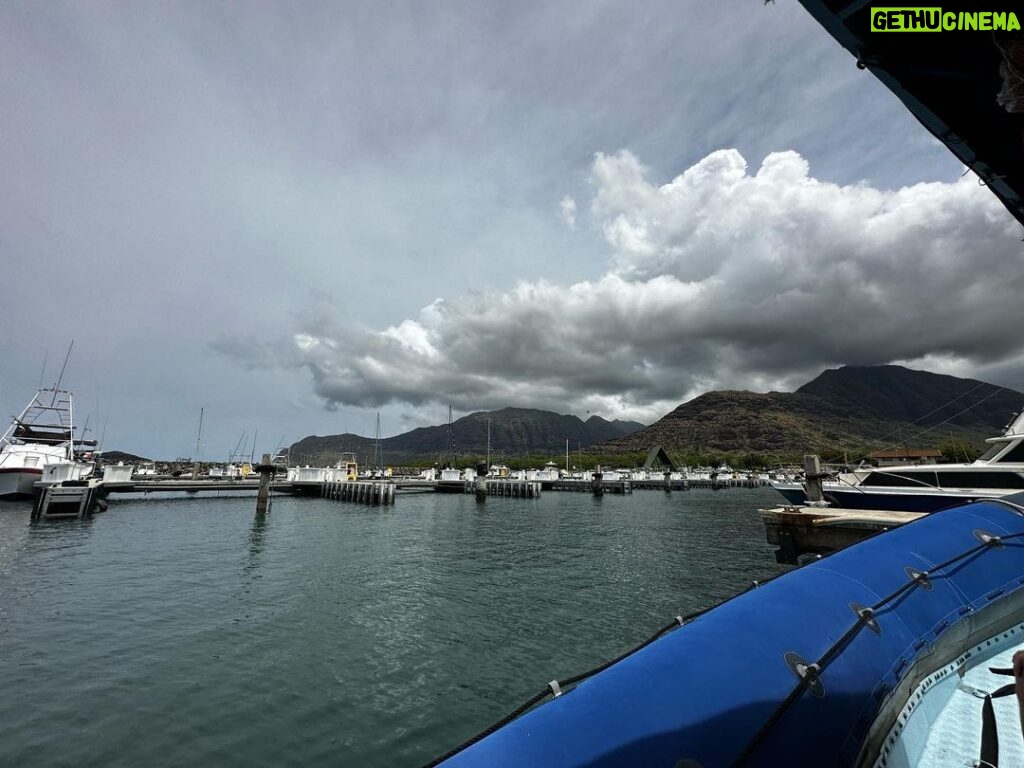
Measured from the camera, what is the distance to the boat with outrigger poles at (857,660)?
8.95 ft

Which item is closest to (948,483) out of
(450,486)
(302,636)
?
(302,636)

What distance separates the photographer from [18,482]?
43438mm

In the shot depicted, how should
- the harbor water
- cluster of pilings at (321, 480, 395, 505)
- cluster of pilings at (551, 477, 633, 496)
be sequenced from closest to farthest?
1. the harbor water
2. cluster of pilings at (321, 480, 395, 505)
3. cluster of pilings at (551, 477, 633, 496)

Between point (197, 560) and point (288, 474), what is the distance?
54241 millimetres

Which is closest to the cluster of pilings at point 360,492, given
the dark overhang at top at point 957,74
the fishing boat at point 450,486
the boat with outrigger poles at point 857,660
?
the fishing boat at point 450,486

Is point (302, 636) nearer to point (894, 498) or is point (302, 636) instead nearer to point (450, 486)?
point (894, 498)

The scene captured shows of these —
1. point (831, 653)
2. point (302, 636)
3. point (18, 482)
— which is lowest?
point (302, 636)

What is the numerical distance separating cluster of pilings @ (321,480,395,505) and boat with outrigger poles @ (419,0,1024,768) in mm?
52680

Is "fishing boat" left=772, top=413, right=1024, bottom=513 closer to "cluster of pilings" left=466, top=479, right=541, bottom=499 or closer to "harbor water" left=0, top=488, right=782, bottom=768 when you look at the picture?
"harbor water" left=0, top=488, right=782, bottom=768

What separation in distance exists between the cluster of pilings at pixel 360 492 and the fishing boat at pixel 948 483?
45062mm

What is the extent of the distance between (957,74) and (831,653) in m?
7.41

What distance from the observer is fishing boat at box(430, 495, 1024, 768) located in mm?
2688

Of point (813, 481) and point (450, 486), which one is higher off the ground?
point (813, 481)

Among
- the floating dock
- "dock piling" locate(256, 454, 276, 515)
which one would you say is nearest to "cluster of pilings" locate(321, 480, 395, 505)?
"dock piling" locate(256, 454, 276, 515)
